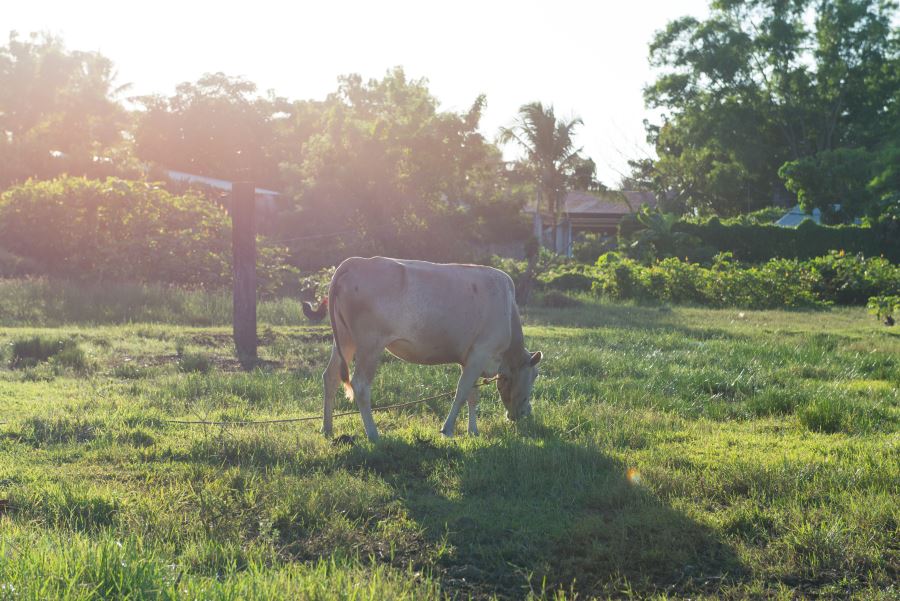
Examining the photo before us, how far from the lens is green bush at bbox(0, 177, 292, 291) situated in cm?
1933

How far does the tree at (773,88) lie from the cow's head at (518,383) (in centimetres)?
3785

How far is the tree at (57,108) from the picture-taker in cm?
4453

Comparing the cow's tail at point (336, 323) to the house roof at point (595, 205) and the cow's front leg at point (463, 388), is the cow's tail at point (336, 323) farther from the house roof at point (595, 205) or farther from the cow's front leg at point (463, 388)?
the house roof at point (595, 205)

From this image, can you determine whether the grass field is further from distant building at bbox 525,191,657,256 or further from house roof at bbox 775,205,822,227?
distant building at bbox 525,191,657,256

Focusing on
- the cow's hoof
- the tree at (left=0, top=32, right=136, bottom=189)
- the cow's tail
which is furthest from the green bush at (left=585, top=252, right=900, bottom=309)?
the tree at (left=0, top=32, right=136, bottom=189)

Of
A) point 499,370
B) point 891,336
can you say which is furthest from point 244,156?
point 499,370

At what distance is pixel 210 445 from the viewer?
22.7 ft

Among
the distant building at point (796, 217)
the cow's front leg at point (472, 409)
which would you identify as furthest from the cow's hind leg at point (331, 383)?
the distant building at point (796, 217)

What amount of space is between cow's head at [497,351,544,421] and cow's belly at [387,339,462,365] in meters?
0.57

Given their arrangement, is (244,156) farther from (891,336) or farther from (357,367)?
(357,367)

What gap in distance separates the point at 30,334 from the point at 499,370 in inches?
308

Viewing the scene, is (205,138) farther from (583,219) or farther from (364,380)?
(364,380)

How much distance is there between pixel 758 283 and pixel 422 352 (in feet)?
56.7

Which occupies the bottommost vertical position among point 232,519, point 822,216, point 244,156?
point 232,519
